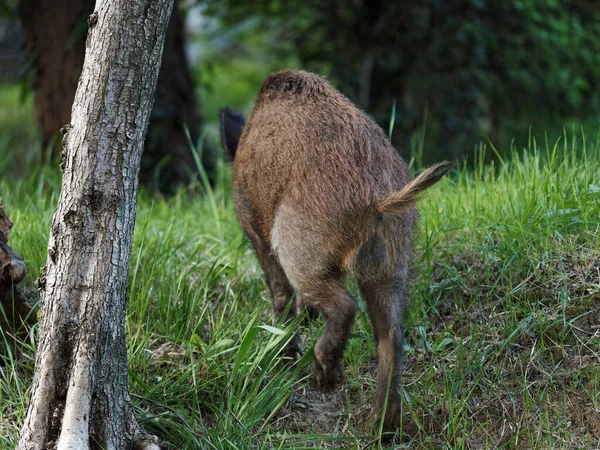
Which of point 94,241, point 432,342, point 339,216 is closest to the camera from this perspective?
point 94,241

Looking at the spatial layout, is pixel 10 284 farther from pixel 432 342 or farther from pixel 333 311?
pixel 432 342

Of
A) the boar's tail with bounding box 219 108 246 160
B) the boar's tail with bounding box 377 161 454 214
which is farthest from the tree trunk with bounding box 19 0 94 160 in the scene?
the boar's tail with bounding box 377 161 454 214

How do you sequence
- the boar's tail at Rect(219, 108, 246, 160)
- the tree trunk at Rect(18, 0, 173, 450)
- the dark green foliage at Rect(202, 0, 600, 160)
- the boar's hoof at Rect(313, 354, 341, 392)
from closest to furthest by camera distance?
the tree trunk at Rect(18, 0, 173, 450) → the boar's hoof at Rect(313, 354, 341, 392) → the boar's tail at Rect(219, 108, 246, 160) → the dark green foliage at Rect(202, 0, 600, 160)

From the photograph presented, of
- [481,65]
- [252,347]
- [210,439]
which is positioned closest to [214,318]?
[252,347]

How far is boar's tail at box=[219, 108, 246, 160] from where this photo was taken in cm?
446

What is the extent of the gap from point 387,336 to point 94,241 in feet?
4.17

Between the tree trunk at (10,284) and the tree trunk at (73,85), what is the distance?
3.12m

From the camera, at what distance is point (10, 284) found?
3.57m

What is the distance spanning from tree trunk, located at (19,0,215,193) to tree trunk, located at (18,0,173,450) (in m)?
3.83

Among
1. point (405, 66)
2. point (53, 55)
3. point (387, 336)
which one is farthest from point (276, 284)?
point (53, 55)

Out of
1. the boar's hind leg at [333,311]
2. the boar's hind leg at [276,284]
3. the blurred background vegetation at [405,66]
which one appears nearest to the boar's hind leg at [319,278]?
the boar's hind leg at [333,311]

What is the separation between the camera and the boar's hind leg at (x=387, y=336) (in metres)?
3.33

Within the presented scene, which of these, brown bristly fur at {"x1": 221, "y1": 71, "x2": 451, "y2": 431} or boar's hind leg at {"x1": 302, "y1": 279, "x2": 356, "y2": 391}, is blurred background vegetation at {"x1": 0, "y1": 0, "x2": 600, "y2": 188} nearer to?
brown bristly fur at {"x1": 221, "y1": 71, "x2": 451, "y2": 431}

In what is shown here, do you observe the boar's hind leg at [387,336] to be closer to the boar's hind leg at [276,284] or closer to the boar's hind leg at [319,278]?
the boar's hind leg at [319,278]
